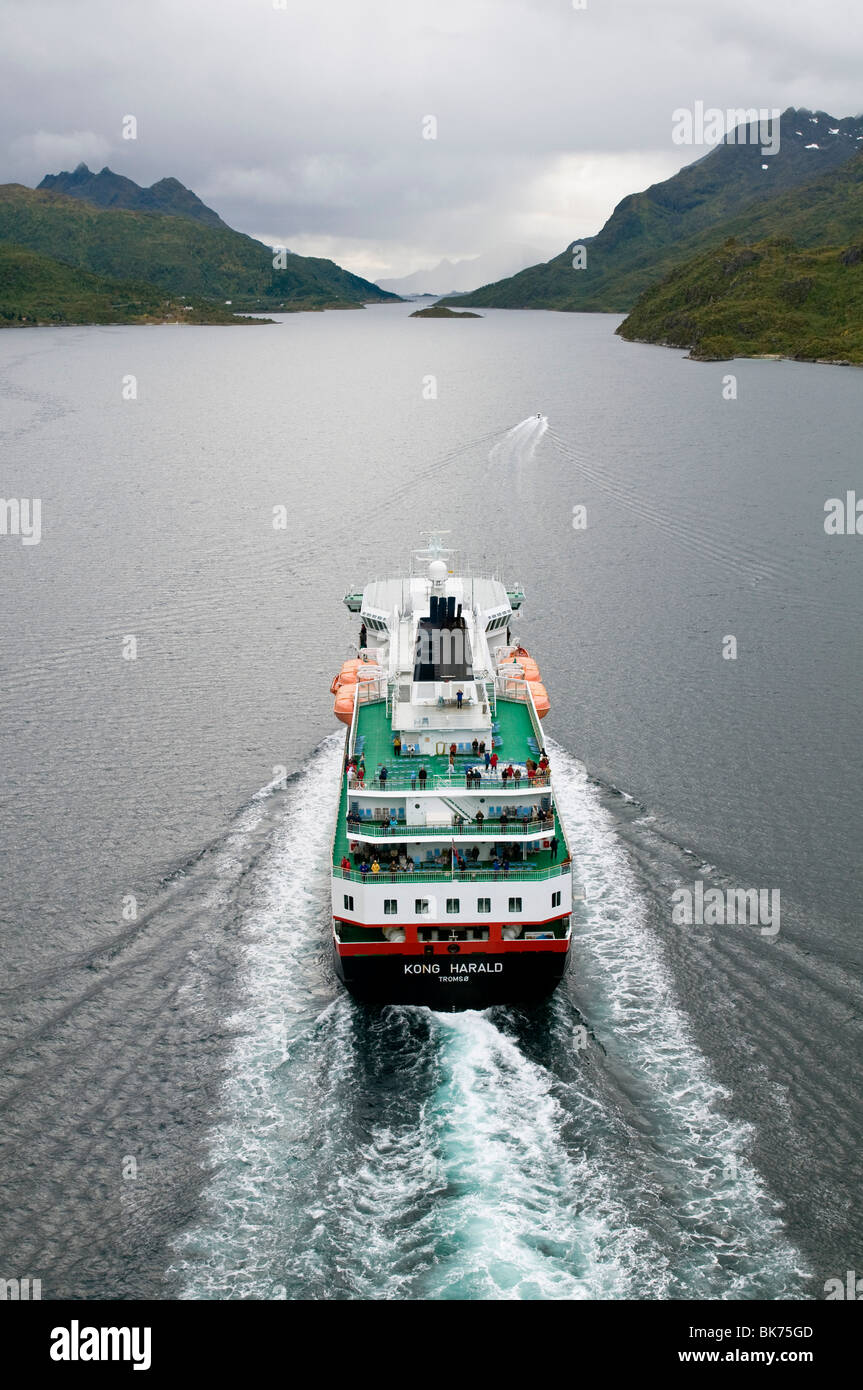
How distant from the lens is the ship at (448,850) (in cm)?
3878

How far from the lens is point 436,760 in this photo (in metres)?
44.9

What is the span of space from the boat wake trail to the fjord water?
0.10 m

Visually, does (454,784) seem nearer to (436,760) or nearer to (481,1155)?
(436,760)

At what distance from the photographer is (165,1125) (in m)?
33.4

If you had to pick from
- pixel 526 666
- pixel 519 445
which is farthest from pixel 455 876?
pixel 519 445

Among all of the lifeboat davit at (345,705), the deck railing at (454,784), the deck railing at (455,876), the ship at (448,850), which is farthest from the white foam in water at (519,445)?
the deck railing at (455,876)

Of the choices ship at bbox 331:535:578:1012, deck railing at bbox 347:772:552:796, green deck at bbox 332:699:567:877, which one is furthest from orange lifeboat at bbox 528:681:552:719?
deck railing at bbox 347:772:552:796

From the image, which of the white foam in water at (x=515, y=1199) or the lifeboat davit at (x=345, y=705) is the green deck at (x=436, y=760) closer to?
the lifeboat davit at (x=345, y=705)

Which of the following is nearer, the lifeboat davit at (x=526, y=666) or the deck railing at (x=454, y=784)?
the deck railing at (x=454, y=784)

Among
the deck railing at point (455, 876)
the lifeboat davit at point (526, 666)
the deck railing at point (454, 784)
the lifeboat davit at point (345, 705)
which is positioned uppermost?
the lifeboat davit at point (526, 666)

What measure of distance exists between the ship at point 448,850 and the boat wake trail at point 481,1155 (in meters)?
1.61

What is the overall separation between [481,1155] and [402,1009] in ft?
25.8

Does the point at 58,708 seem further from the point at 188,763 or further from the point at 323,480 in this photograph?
the point at 323,480
